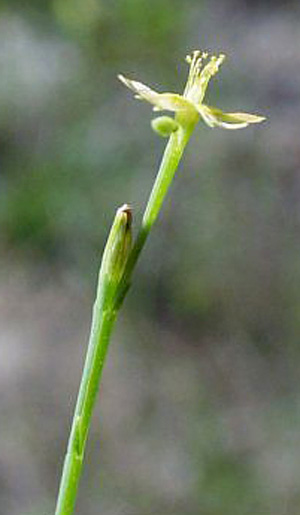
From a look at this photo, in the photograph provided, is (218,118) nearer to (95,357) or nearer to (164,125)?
(164,125)

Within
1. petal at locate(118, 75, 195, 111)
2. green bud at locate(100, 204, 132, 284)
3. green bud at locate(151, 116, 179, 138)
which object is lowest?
green bud at locate(100, 204, 132, 284)

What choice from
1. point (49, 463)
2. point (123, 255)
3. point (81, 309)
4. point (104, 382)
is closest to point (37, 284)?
point (81, 309)

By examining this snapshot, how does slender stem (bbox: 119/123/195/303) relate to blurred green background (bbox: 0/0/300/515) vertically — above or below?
below

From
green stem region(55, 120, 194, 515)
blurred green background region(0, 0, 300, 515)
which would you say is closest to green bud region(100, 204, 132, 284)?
green stem region(55, 120, 194, 515)

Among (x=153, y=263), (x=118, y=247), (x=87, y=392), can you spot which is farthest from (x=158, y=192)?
(x=153, y=263)

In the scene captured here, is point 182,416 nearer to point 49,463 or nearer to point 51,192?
point 49,463

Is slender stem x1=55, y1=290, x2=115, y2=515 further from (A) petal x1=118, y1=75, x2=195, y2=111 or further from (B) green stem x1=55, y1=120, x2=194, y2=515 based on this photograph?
(A) petal x1=118, y1=75, x2=195, y2=111

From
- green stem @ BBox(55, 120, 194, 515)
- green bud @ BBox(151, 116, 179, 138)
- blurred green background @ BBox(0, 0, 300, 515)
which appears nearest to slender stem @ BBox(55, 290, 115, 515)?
green stem @ BBox(55, 120, 194, 515)

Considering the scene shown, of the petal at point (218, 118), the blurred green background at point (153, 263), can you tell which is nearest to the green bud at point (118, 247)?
the petal at point (218, 118)

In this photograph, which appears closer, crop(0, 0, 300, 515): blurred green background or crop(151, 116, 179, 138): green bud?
Answer: crop(151, 116, 179, 138): green bud

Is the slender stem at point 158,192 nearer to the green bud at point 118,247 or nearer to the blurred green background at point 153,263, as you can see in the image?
the green bud at point 118,247
